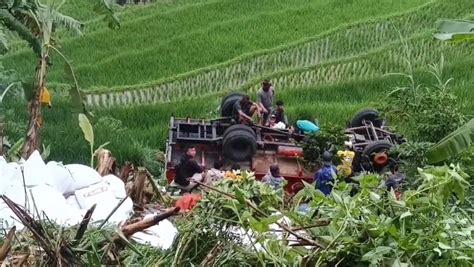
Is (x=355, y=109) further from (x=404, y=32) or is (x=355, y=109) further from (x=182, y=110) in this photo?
(x=404, y=32)

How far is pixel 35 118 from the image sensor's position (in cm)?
492

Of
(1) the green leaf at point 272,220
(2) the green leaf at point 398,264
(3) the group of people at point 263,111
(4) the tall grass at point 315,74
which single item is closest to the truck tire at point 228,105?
(3) the group of people at point 263,111

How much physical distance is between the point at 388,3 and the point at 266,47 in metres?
3.28

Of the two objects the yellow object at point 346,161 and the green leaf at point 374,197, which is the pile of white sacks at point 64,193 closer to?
the green leaf at point 374,197

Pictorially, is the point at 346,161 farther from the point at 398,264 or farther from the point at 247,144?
the point at 398,264

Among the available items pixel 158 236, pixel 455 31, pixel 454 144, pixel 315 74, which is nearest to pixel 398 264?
pixel 158 236

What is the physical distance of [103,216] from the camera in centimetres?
335

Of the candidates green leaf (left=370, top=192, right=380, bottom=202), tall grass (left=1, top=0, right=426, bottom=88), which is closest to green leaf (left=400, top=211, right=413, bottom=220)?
green leaf (left=370, top=192, right=380, bottom=202)

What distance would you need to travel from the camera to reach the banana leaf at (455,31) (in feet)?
13.4

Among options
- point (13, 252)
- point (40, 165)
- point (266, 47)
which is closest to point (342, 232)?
point (13, 252)

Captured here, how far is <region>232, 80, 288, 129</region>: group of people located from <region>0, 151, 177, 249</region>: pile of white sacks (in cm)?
444

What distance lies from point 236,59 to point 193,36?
182 cm

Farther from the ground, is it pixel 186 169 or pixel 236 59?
pixel 236 59

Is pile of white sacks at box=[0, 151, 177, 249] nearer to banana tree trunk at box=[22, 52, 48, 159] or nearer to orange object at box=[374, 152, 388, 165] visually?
banana tree trunk at box=[22, 52, 48, 159]
